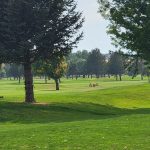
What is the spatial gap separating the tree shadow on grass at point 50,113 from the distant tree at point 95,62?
138 m

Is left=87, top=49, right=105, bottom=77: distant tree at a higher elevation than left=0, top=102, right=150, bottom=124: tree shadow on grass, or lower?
higher

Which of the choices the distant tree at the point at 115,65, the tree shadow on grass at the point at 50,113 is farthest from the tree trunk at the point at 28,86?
the distant tree at the point at 115,65

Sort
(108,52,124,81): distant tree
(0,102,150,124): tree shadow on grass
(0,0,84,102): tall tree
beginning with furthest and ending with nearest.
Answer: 1. (108,52,124,81): distant tree
2. (0,0,84,102): tall tree
3. (0,102,150,124): tree shadow on grass

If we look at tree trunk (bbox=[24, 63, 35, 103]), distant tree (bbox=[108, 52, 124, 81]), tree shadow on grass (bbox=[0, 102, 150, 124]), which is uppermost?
distant tree (bbox=[108, 52, 124, 81])

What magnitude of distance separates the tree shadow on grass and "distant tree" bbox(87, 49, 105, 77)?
451 feet

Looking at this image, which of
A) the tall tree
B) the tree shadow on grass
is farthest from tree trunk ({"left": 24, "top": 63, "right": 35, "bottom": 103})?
the tree shadow on grass

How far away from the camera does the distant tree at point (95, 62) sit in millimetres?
176375

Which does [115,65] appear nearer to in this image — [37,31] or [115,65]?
[115,65]

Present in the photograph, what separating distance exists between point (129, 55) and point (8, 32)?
12.3 m

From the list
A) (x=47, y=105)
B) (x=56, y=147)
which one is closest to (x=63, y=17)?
(x=47, y=105)

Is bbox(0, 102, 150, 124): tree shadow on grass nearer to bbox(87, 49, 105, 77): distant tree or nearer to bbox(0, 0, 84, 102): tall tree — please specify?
bbox(0, 0, 84, 102): tall tree

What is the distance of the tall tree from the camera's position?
121 ft

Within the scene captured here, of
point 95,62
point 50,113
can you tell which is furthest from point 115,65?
point 50,113

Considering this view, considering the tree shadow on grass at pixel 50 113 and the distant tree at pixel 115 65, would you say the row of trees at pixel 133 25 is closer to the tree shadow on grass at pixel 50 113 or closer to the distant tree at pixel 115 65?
the tree shadow on grass at pixel 50 113
